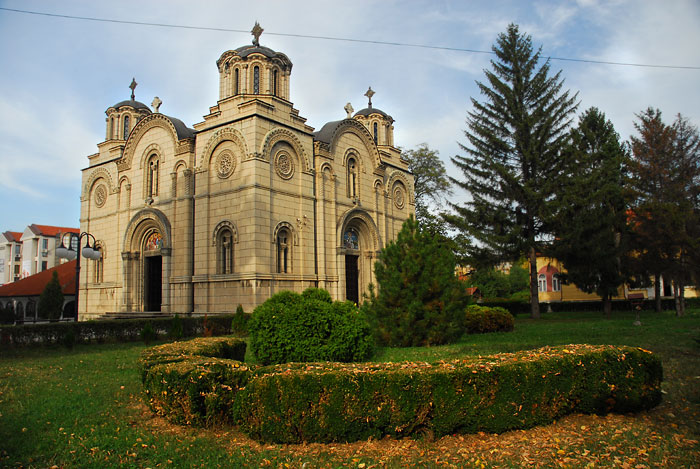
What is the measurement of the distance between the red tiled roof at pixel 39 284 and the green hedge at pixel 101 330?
1896 cm

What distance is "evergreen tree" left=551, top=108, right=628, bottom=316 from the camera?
24344 millimetres

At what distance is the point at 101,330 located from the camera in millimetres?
15898

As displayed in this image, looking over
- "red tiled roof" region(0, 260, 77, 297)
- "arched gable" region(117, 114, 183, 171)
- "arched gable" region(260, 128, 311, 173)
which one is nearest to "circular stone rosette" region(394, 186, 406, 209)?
"arched gable" region(260, 128, 311, 173)

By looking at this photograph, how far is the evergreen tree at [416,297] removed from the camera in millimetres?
12773

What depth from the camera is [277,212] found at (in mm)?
22031

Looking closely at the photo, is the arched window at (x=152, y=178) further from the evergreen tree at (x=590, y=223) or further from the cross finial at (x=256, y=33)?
the evergreen tree at (x=590, y=223)

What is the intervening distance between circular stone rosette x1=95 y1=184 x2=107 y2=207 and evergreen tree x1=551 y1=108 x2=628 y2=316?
25.5m

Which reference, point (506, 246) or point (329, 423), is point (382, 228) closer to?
point (506, 246)

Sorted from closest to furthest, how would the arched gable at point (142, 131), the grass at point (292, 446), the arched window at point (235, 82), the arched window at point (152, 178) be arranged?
the grass at point (292, 446), the arched window at point (235, 82), the arched gable at point (142, 131), the arched window at point (152, 178)

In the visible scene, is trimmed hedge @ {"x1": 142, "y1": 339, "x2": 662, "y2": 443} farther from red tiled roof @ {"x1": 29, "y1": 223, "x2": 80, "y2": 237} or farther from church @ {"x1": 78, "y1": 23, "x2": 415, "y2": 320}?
red tiled roof @ {"x1": 29, "y1": 223, "x2": 80, "y2": 237}

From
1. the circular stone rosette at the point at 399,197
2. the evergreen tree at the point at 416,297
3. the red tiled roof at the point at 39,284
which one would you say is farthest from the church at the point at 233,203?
the evergreen tree at the point at 416,297

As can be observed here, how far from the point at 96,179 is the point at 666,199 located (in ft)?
102

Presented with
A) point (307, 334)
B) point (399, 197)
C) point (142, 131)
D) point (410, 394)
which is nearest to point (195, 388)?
point (410, 394)

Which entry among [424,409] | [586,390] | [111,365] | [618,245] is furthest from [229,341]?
[618,245]
